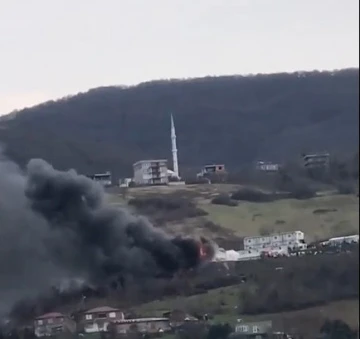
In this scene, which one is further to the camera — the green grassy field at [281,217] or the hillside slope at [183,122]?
the hillside slope at [183,122]

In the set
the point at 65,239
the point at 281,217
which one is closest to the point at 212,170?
the point at 281,217

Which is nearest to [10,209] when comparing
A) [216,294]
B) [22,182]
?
[22,182]

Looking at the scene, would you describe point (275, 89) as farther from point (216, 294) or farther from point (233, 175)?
point (216, 294)

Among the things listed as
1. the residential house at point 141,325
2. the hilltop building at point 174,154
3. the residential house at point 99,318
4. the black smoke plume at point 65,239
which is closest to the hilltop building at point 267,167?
the hilltop building at point 174,154

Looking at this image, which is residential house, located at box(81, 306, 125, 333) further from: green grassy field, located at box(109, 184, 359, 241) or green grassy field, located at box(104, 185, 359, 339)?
green grassy field, located at box(109, 184, 359, 241)

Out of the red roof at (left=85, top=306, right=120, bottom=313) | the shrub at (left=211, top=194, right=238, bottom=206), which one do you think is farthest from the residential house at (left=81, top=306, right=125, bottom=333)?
the shrub at (left=211, top=194, right=238, bottom=206)

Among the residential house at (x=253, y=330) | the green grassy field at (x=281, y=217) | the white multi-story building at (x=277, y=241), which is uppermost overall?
the green grassy field at (x=281, y=217)

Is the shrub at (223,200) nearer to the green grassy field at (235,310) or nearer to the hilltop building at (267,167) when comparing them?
the hilltop building at (267,167)

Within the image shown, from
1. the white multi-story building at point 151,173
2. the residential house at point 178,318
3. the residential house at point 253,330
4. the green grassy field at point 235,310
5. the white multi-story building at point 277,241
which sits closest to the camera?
the green grassy field at point 235,310
